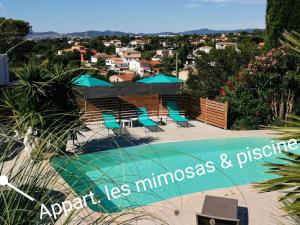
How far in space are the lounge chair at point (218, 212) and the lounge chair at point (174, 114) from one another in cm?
845

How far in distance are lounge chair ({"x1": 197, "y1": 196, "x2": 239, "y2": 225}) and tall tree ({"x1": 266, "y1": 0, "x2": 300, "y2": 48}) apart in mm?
14139

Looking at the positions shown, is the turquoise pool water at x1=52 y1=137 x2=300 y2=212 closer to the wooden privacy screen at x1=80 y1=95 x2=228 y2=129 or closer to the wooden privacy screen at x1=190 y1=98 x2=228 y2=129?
the wooden privacy screen at x1=190 y1=98 x2=228 y2=129

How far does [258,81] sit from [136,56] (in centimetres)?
9579

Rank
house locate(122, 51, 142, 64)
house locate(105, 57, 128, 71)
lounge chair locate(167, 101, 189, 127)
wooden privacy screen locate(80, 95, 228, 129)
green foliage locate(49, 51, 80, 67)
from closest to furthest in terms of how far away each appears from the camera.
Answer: green foliage locate(49, 51, 80, 67)
lounge chair locate(167, 101, 189, 127)
wooden privacy screen locate(80, 95, 228, 129)
house locate(105, 57, 128, 71)
house locate(122, 51, 142, 64)

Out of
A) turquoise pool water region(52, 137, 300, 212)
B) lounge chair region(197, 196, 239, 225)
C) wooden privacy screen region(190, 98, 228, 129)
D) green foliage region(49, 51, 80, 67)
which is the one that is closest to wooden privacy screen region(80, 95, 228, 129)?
wooden privacy screen region(190, 98, 228, 129)

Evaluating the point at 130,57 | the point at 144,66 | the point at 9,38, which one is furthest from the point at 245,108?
the point at 130,57

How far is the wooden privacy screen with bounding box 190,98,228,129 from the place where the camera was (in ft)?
49.9

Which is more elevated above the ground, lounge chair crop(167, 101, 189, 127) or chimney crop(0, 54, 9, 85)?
chimney crop(0, 54, 9, 85)

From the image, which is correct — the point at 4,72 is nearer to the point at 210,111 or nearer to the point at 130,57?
the point at 210,111

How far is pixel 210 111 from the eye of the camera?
1592 cm

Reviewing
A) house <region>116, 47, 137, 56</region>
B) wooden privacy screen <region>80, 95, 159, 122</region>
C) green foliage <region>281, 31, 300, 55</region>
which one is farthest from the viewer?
house <region>116, 47, 137, 56</region>

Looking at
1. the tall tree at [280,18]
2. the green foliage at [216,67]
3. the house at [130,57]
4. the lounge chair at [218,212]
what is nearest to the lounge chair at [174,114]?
the green foliage at [216,67]

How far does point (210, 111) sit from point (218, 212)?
32.3 ft

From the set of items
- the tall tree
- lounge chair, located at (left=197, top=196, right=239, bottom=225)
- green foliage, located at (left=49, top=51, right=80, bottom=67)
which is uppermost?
the tall tree
